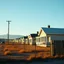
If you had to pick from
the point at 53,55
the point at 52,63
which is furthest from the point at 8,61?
the point at 53,55

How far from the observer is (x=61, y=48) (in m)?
18.7

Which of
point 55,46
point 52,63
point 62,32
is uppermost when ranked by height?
point 62,32

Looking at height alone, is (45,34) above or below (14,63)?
above

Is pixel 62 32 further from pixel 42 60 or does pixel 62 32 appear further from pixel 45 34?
pixel 42 60

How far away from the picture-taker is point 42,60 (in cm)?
1551

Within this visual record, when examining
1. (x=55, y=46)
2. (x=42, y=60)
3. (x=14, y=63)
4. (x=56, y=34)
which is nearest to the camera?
(x=14, y=63)

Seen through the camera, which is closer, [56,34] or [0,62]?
[0,62]

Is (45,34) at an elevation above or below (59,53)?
above

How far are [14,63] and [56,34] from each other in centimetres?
2601

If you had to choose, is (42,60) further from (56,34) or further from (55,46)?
(56,34)

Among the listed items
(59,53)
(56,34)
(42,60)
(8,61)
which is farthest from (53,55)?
(56,34)

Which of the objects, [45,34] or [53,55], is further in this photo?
[45,34]

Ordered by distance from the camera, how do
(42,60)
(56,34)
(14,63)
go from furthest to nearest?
(56,34) → (42,60) → (14,63)

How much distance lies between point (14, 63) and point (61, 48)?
6339 mm
